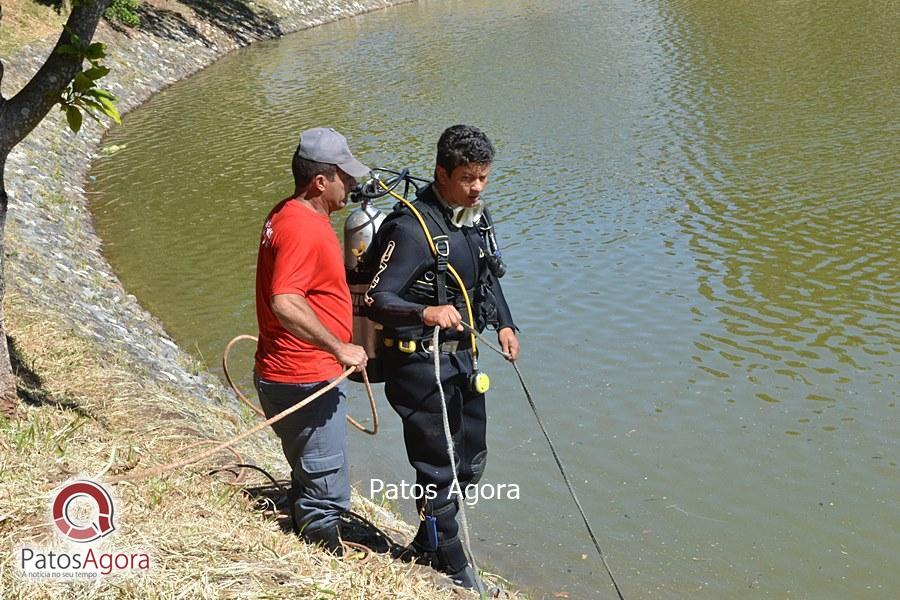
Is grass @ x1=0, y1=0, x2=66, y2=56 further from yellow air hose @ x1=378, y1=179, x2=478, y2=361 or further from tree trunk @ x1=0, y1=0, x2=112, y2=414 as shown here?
yellow air hose @ x1=378, y1=179, x2=478, y2=361

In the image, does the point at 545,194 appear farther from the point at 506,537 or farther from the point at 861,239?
the point at 506,537

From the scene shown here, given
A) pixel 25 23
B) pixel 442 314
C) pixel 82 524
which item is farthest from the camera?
pixel 25 23

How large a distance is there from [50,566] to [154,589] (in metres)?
0.39

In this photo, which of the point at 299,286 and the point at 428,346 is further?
Result: the point at 428,346

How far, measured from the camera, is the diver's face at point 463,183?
4402 mm

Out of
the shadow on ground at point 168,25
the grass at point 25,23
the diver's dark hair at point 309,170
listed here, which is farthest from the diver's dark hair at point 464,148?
the shadow on ground at point 168,25

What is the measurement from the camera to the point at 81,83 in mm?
4730

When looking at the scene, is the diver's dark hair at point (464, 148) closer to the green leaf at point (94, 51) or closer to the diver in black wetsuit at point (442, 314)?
the diver in black wetsuit at point (442, 314)

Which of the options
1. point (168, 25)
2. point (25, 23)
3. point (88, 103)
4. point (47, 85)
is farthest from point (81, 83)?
point (168, 25)

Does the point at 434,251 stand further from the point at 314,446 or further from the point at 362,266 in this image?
the point at 314,446

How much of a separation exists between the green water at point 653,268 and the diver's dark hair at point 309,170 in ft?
9.18

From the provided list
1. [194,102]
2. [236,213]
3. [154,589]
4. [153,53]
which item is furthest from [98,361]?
[153,53]

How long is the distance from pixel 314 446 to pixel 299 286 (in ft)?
2.41

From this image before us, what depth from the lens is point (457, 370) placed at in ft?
15.0
